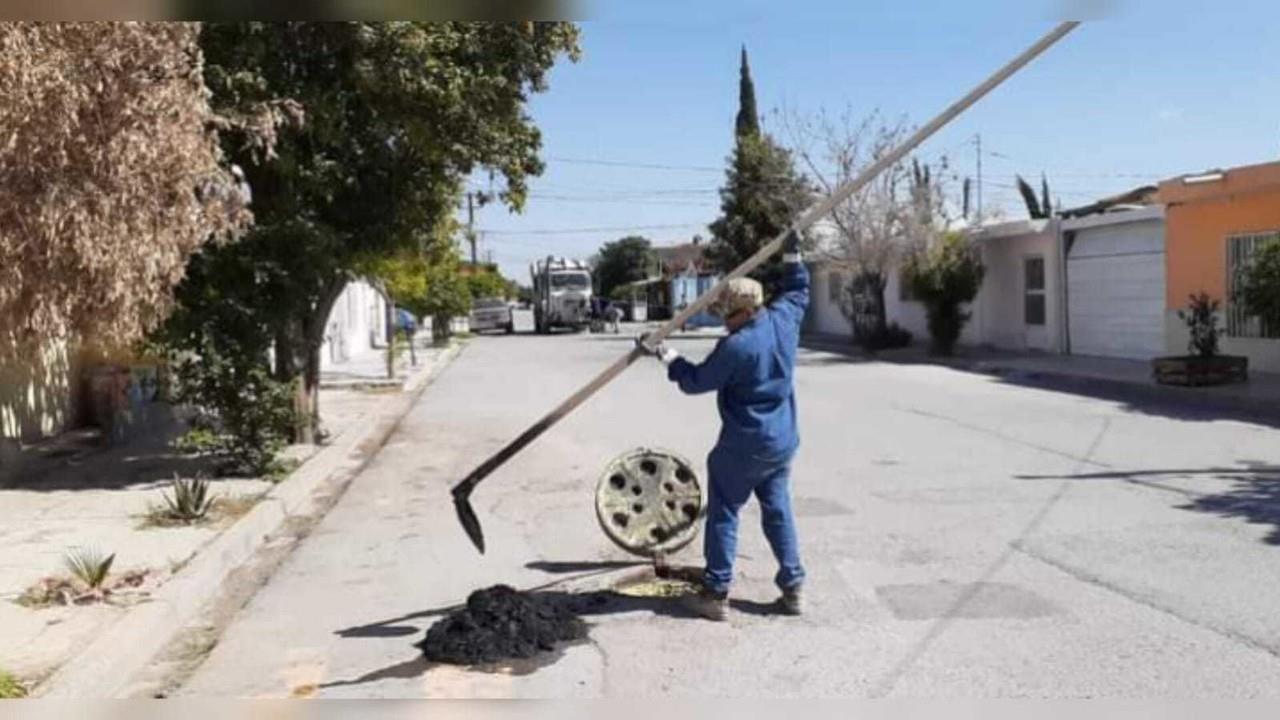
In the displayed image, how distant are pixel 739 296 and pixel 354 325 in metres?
32.1

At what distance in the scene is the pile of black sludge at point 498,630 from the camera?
18.2ft

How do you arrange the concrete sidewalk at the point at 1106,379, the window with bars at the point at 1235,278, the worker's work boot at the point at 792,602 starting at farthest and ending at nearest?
the window with bars at the point at 1235,278 < the concrete sidewalk at the point at 1106,379 < the worker's work boot at the point at 792,602

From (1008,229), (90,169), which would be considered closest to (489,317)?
(1008,229)

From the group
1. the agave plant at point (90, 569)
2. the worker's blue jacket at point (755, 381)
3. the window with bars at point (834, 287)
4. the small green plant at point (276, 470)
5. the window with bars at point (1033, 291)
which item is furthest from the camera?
the window with bars at point (834, 287)

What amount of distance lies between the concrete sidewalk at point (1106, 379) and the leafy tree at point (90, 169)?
1281 cm

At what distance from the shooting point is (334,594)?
7059 millimetres

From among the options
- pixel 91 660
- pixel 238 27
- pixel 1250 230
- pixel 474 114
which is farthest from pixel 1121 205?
pixel 91 660

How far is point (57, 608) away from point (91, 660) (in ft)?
3.72

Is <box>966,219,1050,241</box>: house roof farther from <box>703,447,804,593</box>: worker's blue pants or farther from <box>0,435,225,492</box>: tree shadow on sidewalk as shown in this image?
<box>703,447,804,593</box>: worker's blue pants

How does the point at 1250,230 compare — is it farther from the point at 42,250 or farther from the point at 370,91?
the point at 42,250

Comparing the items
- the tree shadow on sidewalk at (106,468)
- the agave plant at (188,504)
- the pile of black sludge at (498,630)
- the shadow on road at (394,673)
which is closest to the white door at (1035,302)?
the tree shadow on sidewalk at (106,468)

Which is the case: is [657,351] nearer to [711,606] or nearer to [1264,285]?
[711,606]

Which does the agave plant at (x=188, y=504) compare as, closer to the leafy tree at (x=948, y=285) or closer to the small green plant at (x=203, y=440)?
the small green plant at (x=203, y=440)

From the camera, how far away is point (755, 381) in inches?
236
